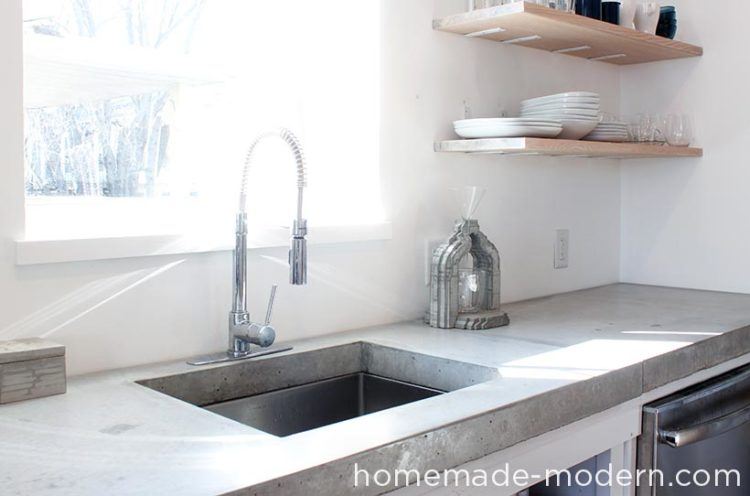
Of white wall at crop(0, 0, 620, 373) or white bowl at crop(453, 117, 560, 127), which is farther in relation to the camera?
white bowl at crop(453, 117, 560, 127)

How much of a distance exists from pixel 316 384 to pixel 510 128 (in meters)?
0.81

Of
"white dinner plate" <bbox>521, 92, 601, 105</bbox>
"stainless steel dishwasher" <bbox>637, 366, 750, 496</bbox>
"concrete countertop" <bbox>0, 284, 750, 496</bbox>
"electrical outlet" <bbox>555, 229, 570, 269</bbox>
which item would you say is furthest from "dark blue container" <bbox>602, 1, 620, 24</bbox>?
"stainless steel dishwasher" <bbox>637, 366, 750, 496</bbox>

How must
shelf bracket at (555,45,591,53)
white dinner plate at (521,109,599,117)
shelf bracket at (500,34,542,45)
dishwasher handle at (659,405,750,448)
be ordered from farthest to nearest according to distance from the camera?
shelf bracket at (555,45,591,53) < shelf bracket at (500,34,542,45) < white dinner plate at (521,109,599,117) < dishwasher handle at (659,405,750,448)

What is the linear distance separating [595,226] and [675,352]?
3.65 ft

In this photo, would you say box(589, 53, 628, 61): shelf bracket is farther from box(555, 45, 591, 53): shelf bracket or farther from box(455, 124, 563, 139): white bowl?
box(455, 124, 563, 139): white bowl

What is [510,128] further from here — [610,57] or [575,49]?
[610,57]

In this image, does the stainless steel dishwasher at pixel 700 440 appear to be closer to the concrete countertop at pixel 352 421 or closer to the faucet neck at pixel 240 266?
the concrete countertop at pixel 352 421

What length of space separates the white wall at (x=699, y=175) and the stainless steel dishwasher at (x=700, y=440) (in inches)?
29.0

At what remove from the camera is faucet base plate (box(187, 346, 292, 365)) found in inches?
63.3

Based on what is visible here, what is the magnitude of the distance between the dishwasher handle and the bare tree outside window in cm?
119

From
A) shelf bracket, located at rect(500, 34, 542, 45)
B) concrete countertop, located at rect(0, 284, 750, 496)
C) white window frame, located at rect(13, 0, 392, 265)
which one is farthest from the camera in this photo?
shelf bracket, located at rect(500, 34, 542, 45)

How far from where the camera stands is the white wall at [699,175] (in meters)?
2.59

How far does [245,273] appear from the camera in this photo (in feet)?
5.43

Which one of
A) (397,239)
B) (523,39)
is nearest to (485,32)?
(523,39)
